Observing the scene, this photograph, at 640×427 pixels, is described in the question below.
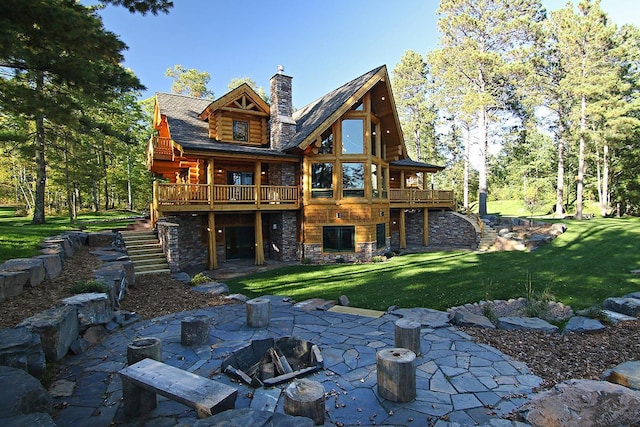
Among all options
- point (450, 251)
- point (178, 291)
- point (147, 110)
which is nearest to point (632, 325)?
point (178, 291)

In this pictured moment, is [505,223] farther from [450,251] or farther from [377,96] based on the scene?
[377,96]

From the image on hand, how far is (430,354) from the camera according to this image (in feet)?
18.0

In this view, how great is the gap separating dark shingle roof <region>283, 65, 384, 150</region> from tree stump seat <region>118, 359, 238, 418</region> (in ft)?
43.2

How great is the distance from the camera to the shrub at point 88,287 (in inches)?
267

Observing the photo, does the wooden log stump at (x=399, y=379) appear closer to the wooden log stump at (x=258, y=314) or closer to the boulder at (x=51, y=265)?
the wooden log stump at (x=258, y=314)

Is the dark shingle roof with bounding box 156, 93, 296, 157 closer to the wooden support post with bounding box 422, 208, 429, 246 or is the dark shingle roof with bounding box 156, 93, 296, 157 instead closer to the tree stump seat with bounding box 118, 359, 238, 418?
the wooden support post with bounding box 422, 208, 429, 246

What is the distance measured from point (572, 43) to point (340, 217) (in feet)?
78.7

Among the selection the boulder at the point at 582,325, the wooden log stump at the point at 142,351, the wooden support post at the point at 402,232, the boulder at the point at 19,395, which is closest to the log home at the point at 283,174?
the wooden support post at the point at 402,232

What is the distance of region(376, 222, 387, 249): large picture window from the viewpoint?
17.9 meters

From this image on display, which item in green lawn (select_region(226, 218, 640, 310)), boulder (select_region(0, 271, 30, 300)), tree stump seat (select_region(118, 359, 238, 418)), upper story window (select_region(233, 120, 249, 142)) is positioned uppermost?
upper story window (select_region(233, 120, 249, 142))

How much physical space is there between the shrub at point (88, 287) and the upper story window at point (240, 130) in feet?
39.6

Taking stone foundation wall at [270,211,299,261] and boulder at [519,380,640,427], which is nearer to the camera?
boulder at [519,380,640,427]

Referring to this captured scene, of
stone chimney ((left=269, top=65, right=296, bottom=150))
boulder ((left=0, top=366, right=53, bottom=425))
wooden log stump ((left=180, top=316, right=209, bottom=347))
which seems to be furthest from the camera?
stone chimney ((left=269, top=65, right=296, bottom=150))

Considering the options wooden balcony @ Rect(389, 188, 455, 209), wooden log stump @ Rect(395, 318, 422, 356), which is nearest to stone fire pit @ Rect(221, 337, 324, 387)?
wooden log stump @ Rect(395, 318, 422, 356)
